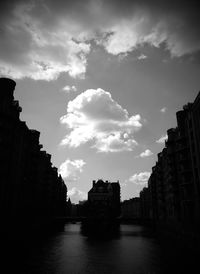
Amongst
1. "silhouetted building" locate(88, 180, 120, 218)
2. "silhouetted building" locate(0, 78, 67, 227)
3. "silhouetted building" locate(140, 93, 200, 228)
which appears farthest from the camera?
"silhouetted building" locate(88, 180, 120, 218)

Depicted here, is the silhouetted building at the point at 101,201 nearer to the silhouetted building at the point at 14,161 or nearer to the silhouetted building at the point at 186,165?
the silhouetted building at the point at 14,161

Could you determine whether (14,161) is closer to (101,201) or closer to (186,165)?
(186,165)

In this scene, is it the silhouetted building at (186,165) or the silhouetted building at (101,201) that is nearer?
the silhouetted building at (186,165)

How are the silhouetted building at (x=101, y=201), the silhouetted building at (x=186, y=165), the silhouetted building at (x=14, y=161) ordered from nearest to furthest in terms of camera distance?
1. the silhouetted building at (x=186, y=165)
2. the silhouetted building at (x=14, y=161)
3. the silhouetted building at (x=101, y=201)

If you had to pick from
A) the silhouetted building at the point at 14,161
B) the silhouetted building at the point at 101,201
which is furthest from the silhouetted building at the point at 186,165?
the silhouetted building at the point at 101,201

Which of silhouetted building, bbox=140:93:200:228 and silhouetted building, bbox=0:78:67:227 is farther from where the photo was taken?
silhouetted building, bbox=0:78:67:227

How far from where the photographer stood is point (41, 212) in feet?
329

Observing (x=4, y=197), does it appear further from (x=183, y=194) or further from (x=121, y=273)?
(x=183, y=194)

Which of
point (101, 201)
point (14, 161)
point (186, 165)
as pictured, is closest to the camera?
point (14, 161)

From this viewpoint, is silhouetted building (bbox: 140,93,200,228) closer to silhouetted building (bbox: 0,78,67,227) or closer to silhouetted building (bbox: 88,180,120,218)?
silhouetted building (bbox: 0,78,67,227)

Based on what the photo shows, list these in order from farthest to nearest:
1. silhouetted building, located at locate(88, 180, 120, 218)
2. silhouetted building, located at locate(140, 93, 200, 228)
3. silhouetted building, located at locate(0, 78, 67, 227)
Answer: silhouetted building, located at locate(88, 180, 120, 218)
silhouetted building, located at locate(0, 78, 67, 227)
silhouetted building, located at locate(140, 93, 200, 228)

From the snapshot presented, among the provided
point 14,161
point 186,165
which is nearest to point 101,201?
point 186,165

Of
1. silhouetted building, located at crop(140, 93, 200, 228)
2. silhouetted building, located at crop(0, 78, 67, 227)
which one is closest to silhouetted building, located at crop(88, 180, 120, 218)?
silhouetted building, located at crop(0, 78, 67, 227)

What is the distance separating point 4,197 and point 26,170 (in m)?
17.6
